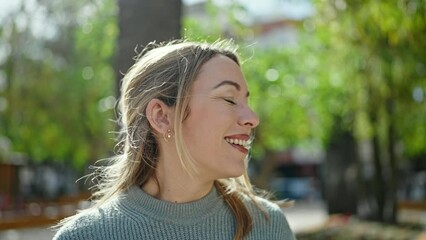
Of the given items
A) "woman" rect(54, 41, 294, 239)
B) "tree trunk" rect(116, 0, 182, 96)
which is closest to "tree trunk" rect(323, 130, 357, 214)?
"tree trunk" rect(116, 0, 182, 96)

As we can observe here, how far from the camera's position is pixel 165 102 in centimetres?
242

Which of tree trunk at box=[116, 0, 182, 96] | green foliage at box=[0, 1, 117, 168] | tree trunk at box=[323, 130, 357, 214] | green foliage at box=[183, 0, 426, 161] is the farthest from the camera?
green foliage at box=[0, 1, 117, 168]

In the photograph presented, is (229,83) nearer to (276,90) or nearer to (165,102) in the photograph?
→ (165,102)

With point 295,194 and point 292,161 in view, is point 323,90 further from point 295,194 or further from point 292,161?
point 292,161

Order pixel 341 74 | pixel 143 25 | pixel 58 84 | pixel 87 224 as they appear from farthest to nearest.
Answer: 1. pixel 58 84
2. pixel 341 74
3. pixel 143 25
4. pixel 87 224

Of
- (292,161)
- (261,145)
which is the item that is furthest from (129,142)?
(292,161)

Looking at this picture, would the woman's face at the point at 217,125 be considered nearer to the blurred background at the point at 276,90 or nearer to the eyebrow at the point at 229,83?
the eyebrow at the point at 229,83

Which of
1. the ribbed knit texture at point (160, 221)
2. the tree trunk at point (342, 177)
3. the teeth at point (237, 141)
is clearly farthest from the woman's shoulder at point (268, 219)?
the tree trunk at point (342, 177)

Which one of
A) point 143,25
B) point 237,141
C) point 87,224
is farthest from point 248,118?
point 143,25

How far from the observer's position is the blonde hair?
94.3 inches

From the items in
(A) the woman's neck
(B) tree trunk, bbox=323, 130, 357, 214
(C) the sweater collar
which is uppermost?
(A) the woman's neck

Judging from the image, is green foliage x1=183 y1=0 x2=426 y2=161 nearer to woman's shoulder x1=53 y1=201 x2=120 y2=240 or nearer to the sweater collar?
the sweater collar

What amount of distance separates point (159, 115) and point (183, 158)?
16cm

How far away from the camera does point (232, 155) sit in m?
2.33
